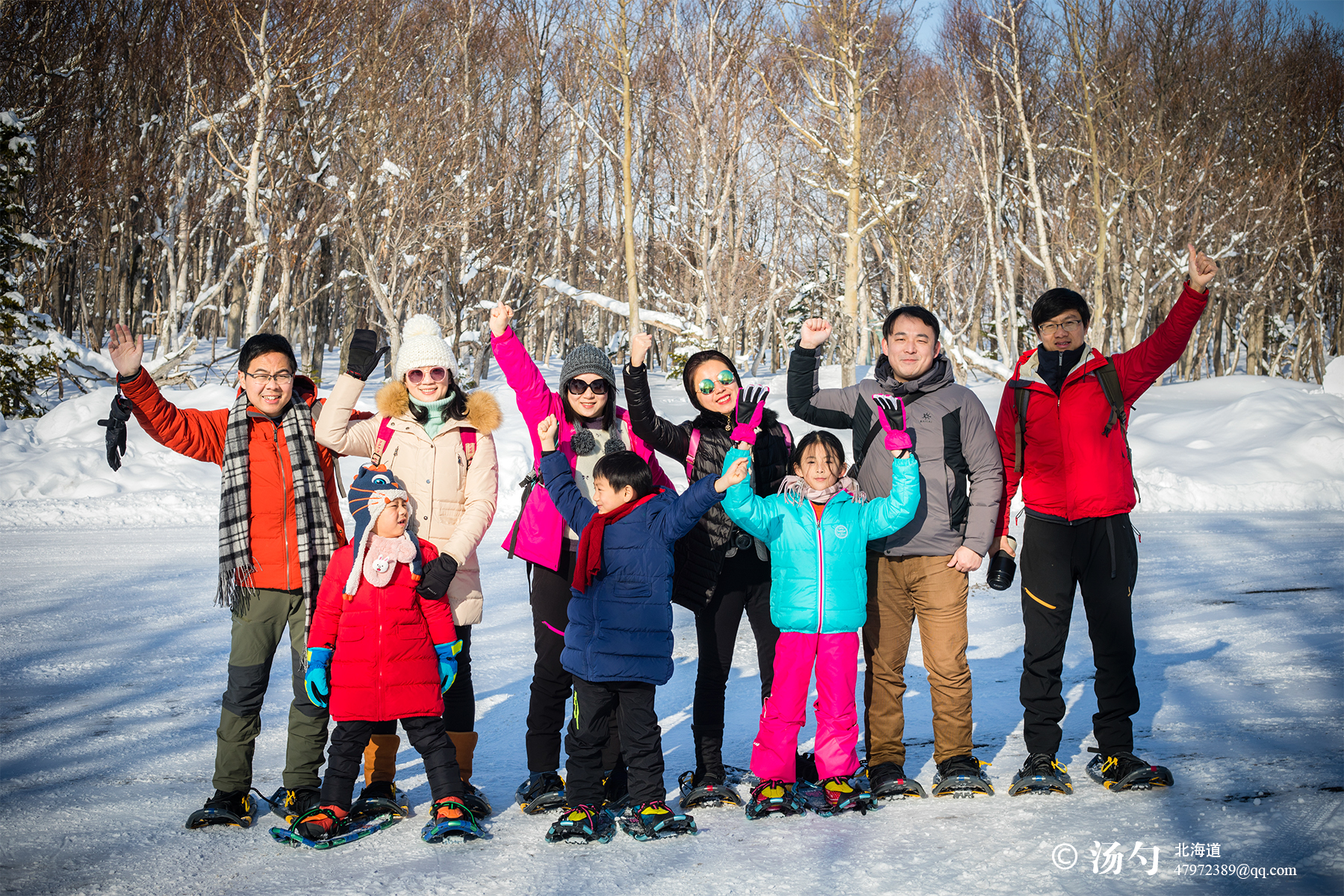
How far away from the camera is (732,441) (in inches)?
144

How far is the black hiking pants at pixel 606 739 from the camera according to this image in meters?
3.27

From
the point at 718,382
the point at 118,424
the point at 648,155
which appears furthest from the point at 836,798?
the point at 648,155

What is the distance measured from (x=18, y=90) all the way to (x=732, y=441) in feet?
73.0

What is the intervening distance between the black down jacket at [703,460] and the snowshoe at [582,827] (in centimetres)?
84

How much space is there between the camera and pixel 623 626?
10.8 feet

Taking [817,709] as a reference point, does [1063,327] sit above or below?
above

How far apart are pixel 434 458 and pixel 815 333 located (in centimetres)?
165

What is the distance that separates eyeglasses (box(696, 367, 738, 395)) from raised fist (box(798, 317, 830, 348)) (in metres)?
0.35

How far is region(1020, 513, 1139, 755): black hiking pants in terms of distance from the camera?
141 inches

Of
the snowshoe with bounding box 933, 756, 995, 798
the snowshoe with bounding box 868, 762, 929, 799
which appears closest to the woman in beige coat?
the snowshoe with bounding box 868, 762, 929, 799

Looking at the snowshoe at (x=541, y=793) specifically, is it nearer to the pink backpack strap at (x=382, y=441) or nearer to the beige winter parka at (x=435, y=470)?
the beige winter parka at (x=435, y=470)

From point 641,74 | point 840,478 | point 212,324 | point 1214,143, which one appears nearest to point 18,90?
point 641,74

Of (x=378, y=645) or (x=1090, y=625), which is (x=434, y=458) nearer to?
(x=378, y=645)

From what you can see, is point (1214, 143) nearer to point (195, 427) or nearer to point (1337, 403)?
point (1337, 403)
